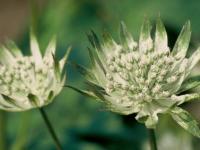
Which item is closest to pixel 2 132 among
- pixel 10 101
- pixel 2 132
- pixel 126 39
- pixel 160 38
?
pixel 2 132

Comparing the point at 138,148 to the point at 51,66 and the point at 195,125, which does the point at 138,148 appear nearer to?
the point at 51,66

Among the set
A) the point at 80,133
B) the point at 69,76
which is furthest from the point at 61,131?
the point at 69,76

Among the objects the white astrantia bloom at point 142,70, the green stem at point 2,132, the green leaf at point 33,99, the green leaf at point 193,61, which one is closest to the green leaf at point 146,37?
the white astrantia bloom at point 142,70

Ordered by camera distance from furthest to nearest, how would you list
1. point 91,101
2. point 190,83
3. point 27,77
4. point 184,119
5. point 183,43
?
point 91,101, point 27,77, point 183,43, point 190,83, point 184,119

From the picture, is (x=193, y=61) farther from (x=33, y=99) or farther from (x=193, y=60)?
(x=33, y=99)

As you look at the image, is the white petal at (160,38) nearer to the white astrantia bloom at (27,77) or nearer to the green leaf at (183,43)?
the green leaf at (183,43)

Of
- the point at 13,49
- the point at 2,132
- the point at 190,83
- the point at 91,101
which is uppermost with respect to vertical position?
the point at 13,49
